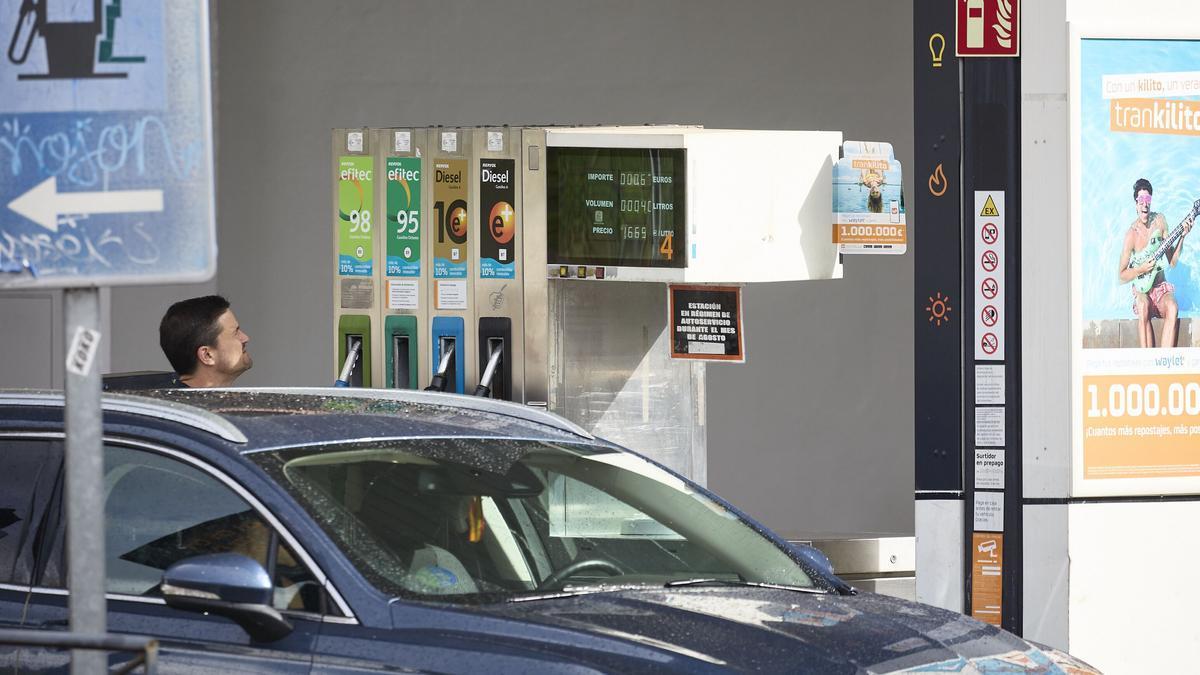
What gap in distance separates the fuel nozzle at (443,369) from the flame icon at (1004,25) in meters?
2.62

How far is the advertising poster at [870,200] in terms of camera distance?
270 inches

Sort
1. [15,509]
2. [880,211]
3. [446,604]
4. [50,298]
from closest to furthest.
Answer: [446,604], [15,509], [880,211], [50,298]

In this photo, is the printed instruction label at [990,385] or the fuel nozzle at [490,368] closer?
the fuel nozzle at [490,368]

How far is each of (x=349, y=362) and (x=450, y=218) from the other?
757 millimetres

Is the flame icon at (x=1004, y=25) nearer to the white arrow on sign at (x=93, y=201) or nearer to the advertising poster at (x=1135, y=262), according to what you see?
the advertising poster at (x=1135, y=262)

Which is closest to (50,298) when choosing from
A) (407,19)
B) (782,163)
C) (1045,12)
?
(407,19)

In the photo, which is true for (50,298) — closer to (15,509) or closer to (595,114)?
(595,114)

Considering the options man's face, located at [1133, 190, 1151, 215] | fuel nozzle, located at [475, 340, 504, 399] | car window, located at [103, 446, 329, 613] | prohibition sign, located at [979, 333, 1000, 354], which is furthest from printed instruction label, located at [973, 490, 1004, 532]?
car window, located at [103, 446, 329, 613]

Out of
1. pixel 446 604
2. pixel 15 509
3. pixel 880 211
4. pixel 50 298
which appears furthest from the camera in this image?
pixel 50 298

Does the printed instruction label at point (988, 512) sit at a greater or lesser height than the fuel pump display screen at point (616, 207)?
lesser

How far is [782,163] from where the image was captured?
6.91 metres

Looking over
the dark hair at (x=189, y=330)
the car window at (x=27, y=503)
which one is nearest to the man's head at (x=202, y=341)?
the dark hair at (x=189, y=330)

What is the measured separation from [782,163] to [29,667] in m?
3.87

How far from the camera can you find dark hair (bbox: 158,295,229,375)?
6648 millimetres
